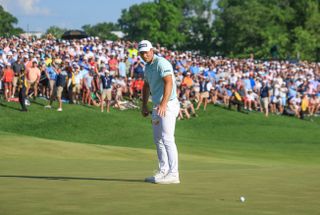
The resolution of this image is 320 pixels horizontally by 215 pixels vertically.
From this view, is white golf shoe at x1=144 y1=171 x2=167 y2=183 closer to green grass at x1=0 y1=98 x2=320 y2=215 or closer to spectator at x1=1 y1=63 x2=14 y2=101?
green grass at x1=0 y1=98 x2=320 y2=215

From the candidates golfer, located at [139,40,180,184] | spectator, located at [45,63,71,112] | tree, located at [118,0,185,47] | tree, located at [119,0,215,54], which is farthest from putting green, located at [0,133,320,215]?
tree, located at [118,0,185,47]

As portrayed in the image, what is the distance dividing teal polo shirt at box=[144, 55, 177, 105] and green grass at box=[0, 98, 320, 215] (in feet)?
4.09

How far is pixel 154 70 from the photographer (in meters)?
11.4

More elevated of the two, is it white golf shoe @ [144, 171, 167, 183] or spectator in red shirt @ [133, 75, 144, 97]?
spectator in red shirt @ [133, 75, 144, 97]

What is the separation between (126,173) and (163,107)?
2605 mm

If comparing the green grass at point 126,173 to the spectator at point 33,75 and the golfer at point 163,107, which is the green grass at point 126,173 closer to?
the golfer at point 163,107

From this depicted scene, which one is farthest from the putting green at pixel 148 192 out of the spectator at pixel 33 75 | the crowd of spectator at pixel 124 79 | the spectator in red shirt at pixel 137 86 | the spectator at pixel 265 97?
the spectator at pixel 265 97

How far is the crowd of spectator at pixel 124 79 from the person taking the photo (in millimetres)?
34312

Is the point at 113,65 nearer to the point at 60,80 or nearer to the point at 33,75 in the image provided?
the point at 60,80

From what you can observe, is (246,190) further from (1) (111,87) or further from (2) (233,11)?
(2) (233,11)

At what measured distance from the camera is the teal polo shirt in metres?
11.3

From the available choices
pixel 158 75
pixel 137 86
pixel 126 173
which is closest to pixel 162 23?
pixel 137 86

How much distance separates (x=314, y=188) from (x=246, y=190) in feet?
3.30

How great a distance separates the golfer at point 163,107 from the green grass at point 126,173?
1.29 feet
